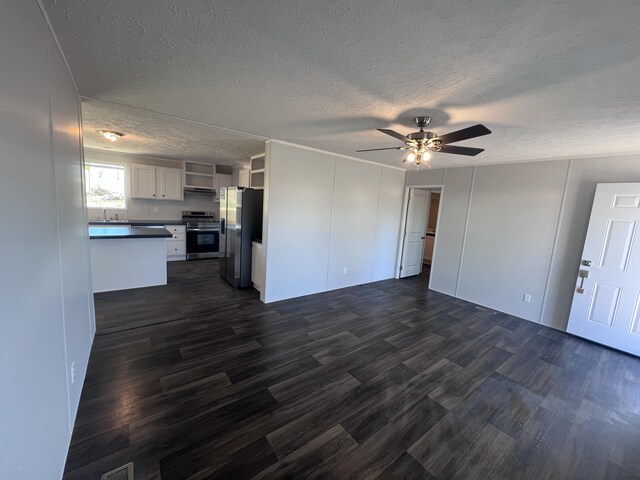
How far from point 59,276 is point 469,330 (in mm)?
4274

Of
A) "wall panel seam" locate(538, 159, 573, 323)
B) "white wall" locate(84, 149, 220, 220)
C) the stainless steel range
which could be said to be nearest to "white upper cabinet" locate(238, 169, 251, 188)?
"white wall" locate(84, 149, 220, 220)

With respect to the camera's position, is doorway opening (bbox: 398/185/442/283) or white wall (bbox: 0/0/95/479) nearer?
white wall (bbox: 0/0/95/479)

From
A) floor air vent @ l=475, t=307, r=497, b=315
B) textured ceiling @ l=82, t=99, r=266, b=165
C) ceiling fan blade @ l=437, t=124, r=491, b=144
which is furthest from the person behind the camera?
floor air vent @ l=475, t=307, r=497, b=315

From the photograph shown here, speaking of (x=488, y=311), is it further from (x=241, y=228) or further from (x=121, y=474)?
(x=121, y=474)

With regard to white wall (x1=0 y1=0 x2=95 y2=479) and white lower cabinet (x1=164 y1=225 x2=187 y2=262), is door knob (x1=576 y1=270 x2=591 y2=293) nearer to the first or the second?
white wall (x1=0 y1=0 x2=95 y2=479)

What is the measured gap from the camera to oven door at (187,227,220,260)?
623 centimetres

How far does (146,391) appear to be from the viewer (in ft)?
6.87

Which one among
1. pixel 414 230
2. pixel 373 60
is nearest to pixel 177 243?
pixel 414 230

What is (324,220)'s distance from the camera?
4430mm

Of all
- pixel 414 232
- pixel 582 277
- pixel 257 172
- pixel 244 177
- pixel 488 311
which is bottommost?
pixel 488 311

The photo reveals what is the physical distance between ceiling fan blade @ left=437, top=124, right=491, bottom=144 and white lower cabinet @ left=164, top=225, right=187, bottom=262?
19.5 ft

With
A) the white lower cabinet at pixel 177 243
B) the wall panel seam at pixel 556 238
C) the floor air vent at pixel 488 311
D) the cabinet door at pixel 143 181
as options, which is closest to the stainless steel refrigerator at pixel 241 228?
the white lower cabinet at pixel 177 243

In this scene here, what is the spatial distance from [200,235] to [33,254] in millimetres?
5523

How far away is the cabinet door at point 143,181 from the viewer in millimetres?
5730
